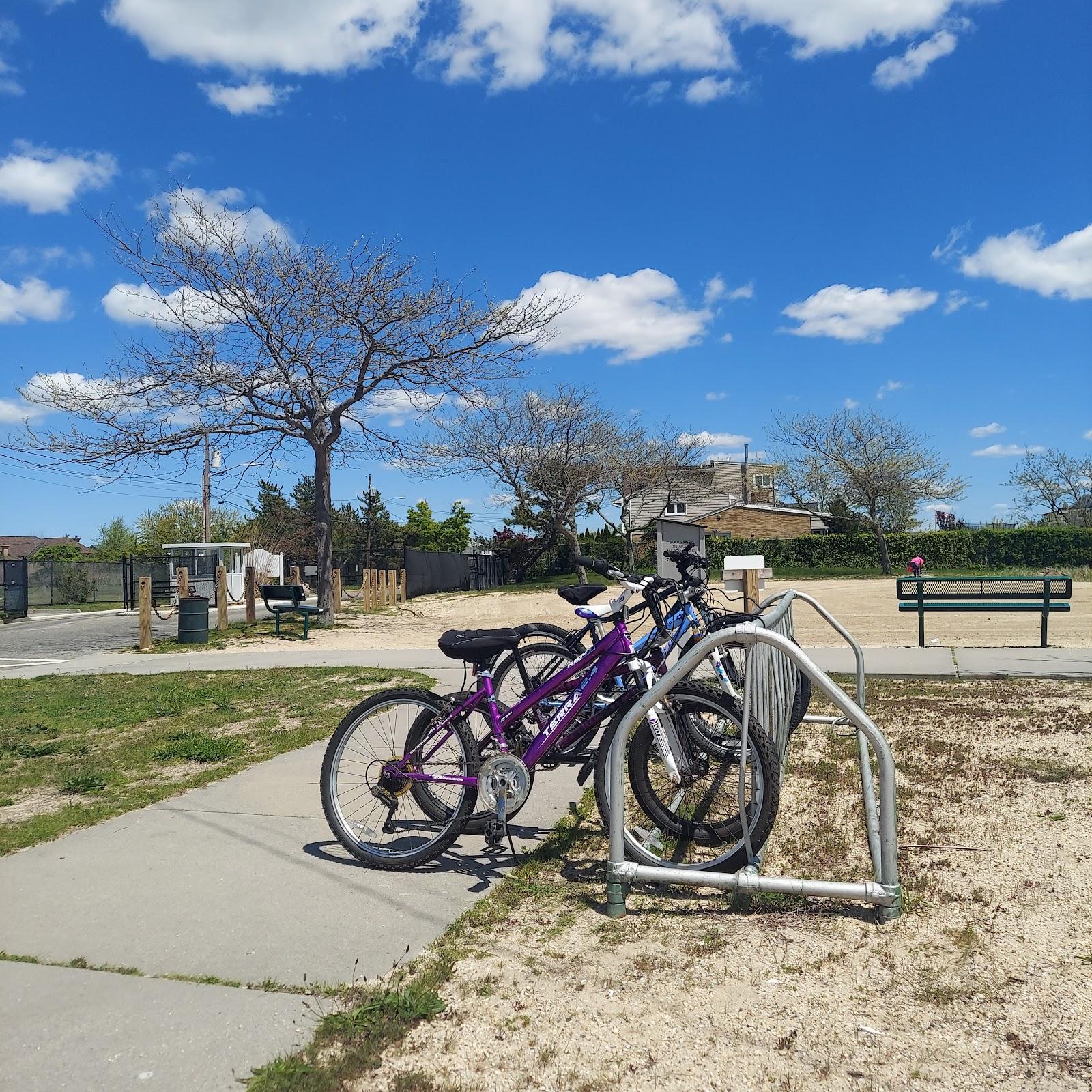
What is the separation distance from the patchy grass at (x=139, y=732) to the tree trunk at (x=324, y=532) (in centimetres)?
966

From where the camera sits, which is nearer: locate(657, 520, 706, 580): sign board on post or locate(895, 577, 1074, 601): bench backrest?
locate(657, 520, 706, 580): sign board on post

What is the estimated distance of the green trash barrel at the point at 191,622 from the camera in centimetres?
1803

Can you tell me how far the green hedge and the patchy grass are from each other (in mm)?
34143

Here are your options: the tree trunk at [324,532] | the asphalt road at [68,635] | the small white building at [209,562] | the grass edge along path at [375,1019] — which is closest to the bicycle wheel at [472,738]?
the grass edge along path at [375,1019]

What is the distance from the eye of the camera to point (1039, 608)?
1333 centimetres

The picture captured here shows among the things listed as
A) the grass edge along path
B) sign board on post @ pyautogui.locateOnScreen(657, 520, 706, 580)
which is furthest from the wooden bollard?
the grass edge along path

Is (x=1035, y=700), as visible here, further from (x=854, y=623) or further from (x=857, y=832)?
(x=854, y=623)

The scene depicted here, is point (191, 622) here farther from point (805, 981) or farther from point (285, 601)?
point (805, 981)

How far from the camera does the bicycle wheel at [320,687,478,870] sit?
14.4ft

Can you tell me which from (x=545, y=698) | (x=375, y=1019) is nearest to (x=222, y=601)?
(x=545, y=698)

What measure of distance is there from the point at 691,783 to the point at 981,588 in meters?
10.8

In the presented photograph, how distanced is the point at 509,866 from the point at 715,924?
1134mm

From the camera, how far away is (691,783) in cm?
436

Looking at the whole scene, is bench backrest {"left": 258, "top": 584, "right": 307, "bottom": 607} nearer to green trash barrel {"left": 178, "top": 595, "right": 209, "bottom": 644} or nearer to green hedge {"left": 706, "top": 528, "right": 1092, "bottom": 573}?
green trash barrel {"left": 178, "top": 595, "right": 209, "bottom": 644}
